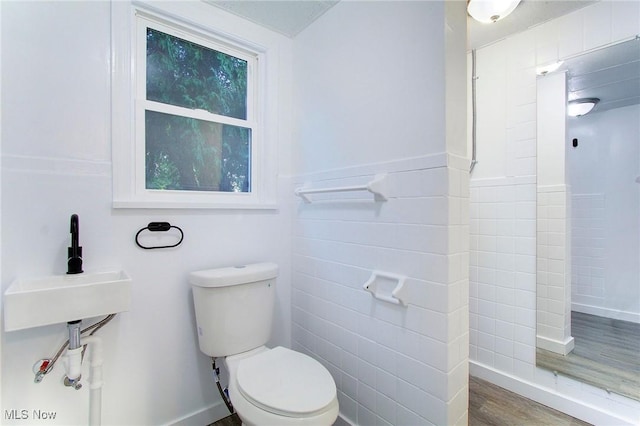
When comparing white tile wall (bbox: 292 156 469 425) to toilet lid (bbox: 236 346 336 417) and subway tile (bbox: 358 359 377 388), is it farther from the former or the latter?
toilet lid (bbox: 236 346 336 417)

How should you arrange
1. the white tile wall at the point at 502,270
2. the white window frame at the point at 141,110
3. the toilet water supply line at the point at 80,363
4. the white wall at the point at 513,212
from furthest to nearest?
the white tile wall at the point at 502,270
the white wall at the point at 513,212
the white window frame at the point at 141,110
the toilet water supply line at the point at 80,363

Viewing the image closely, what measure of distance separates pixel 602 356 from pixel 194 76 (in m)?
2.72

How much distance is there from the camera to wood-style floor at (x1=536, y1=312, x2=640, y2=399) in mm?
1476

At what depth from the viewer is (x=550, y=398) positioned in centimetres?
161

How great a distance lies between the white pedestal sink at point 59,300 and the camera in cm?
89

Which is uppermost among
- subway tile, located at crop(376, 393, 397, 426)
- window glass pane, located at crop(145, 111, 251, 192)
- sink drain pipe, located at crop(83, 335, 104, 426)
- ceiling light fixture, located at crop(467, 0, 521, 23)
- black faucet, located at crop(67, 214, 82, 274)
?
ceiling light fixture, located at crop(467, 0, 521, 23)

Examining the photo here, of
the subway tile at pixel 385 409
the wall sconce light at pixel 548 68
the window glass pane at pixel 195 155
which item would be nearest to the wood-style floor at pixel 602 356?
the subway tile at pixel 385 409

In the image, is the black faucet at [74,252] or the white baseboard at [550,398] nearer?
the black faucet at [74,252]

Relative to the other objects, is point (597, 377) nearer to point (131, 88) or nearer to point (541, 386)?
point (541, 386)

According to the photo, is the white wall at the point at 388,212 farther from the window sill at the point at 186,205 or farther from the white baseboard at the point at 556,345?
the white baseboard at the point at 556,345

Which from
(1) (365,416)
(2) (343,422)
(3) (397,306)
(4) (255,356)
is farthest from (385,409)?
(4) (255,356)

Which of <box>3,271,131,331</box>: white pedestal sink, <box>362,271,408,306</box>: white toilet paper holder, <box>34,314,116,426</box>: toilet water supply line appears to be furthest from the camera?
<box>362,271,408,306</box>: white toilet paper holder

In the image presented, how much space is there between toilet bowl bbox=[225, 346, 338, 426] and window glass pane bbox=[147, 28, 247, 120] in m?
1.33

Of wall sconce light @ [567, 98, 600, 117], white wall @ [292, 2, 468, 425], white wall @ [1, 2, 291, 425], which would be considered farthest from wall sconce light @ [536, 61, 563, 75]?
white wall @ [1, 2, 291, 425]
